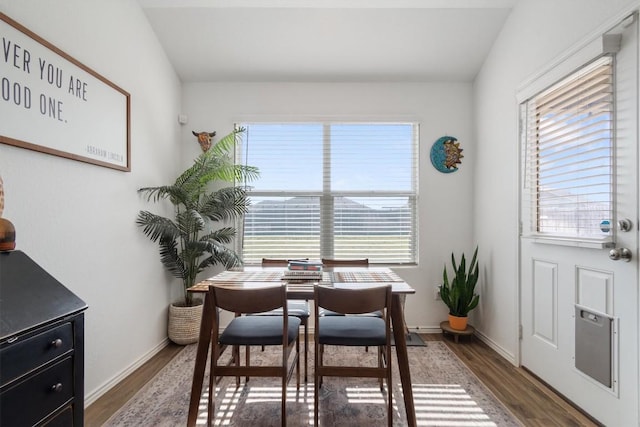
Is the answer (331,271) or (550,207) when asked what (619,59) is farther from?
(331,271)

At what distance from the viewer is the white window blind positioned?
1.80 metres

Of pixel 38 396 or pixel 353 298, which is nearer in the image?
pixel 38 396

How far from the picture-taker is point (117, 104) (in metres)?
2.36

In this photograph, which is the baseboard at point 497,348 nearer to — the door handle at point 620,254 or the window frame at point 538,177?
the window frame at point 538,177

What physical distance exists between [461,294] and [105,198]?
123 inches

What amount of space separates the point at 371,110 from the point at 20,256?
10.0ft

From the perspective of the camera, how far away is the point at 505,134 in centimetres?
277

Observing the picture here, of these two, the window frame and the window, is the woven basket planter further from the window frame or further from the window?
the window frame

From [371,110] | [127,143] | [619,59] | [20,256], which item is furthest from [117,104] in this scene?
[619,59]

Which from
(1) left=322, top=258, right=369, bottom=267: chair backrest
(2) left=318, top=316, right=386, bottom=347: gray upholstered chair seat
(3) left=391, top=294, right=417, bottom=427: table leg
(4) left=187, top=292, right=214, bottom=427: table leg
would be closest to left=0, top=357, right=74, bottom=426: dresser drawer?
(4) left=187, top=292, right=214, bottom=427: table leg

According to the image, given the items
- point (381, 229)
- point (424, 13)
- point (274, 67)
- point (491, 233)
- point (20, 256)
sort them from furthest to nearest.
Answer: point (381, 229) < point (274, 67) < point (491, 233) < point (424, 13) < point (20, 256)

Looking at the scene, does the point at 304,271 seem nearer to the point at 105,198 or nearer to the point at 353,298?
the point at 353,298

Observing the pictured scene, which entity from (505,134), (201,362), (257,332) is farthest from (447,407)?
(505,134)

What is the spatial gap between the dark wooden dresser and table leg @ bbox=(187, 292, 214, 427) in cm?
54
